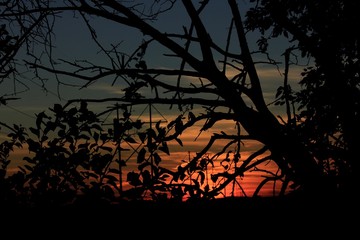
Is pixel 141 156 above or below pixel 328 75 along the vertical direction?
below

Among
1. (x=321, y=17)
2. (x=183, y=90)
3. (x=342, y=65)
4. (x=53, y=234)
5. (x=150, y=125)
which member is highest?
(x=321, y=17)

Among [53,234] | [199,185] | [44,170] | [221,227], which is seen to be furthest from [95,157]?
[221,227]

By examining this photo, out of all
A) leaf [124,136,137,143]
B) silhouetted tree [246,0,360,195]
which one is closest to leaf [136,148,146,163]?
leaf [124,136,137,143]

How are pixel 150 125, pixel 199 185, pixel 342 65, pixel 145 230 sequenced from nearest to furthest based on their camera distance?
1. pixel 150 125
2. pixel 199 185
3. pixel 145 230
4. pixel 342 65

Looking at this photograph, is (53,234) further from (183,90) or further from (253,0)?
(253,0)

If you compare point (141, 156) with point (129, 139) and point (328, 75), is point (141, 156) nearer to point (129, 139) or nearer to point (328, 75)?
point (129, 139)

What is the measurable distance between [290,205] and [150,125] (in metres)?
2.38

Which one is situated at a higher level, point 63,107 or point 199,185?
point 63,107

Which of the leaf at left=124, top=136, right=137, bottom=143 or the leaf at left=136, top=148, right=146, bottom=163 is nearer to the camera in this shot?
the leaf at left=136, top=148, right=146, bottom=163

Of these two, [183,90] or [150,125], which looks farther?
[183,90]

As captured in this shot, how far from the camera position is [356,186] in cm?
563

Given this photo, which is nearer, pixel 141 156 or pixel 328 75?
pixel 141 156

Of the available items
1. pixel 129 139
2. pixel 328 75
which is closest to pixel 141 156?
pixel 129 139

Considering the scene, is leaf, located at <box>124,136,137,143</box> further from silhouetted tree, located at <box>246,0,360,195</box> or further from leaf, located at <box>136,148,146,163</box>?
silhouetted tree, located at <box>246,0,360,195</box>
